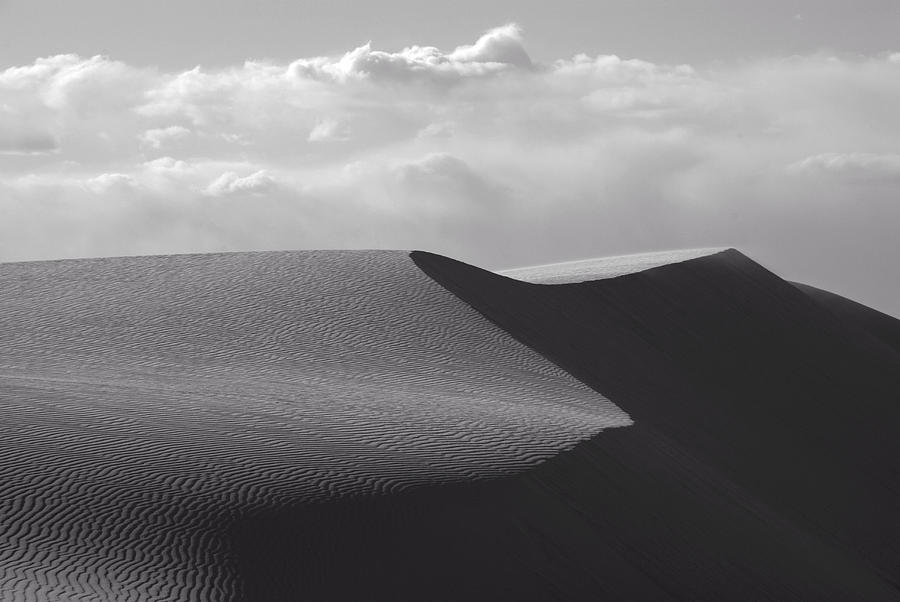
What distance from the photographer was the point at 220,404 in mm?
11336

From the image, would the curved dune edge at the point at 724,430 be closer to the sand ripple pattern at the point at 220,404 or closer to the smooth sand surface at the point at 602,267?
the smooth sand surface at the point at 602,267

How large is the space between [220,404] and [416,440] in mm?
2347

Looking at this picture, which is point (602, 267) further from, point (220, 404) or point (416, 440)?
point (416, 440)

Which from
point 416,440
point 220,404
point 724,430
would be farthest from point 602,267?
point 416,440

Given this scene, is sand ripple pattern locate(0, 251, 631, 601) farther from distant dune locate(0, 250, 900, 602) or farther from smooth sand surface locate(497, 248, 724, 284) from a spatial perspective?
smooth sand surface locate(497, 248, 724, 284)

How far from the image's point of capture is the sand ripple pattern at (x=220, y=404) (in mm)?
7293

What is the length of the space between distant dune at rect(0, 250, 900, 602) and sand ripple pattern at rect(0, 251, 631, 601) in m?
0.04

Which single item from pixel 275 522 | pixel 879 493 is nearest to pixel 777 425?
pixel 879 493

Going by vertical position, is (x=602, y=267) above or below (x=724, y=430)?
above

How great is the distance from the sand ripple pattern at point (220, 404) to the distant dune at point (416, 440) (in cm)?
4

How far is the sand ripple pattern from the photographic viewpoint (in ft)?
23.9

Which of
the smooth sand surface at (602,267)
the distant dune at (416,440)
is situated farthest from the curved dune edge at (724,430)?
the smooth sand surface at (602,267)

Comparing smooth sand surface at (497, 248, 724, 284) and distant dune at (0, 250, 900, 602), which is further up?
smooth sand surface at (497, 248, 724, 284)

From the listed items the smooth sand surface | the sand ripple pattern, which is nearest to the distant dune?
the sand ripple pattern
